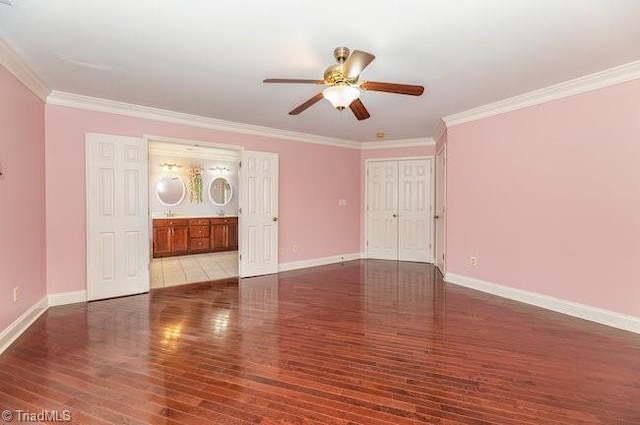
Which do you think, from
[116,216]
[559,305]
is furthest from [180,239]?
[559,305]

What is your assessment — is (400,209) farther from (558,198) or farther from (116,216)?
(116,216)

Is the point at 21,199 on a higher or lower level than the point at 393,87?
lower

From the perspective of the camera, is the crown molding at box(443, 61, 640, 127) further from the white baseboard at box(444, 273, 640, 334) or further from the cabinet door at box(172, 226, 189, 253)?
the cabinet door at box(172, 226, 189, 253)

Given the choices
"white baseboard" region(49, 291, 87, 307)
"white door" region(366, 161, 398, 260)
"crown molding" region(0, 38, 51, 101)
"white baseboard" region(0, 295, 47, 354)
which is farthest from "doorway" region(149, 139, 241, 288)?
"crown molding" region(0, 38, 51, 101)

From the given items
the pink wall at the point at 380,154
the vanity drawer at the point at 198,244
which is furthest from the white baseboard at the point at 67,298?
the pink wall at the point at 380,154

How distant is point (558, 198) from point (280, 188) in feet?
13.1

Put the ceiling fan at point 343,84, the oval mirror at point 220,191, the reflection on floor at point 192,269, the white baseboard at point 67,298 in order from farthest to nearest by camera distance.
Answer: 1. the oval mirror at point 220,191
2. the reflection on floor at point 192,269
3. the white baseboard at point 67,298
4. the ceiling fan at point 343,84

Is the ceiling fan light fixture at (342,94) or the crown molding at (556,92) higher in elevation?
the crown molding at (556,92)

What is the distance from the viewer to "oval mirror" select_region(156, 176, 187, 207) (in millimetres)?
7516

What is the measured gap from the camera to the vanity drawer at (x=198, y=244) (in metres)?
7.61

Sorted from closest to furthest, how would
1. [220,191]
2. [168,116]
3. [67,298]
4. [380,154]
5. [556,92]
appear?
[556,92]
[67,298]
[168,116]
[380,154]
[220,191]

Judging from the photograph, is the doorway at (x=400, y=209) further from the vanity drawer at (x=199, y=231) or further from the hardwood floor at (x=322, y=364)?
the vanity drawer at (x=199, y=231)

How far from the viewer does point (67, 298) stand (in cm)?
394

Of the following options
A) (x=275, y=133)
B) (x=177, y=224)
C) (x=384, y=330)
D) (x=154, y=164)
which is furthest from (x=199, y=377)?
(x=154, y=164)
